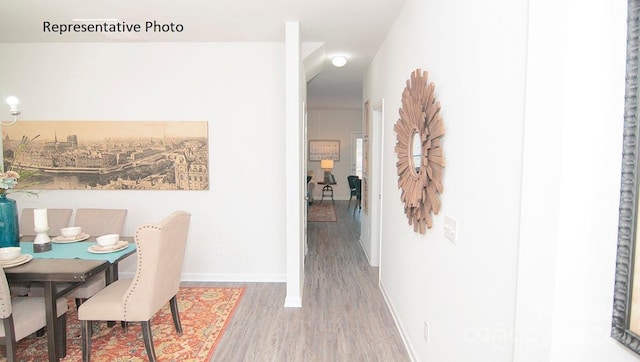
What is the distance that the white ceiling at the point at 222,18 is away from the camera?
9.33ft

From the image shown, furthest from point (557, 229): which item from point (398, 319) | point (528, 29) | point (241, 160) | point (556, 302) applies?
point (241, 160)

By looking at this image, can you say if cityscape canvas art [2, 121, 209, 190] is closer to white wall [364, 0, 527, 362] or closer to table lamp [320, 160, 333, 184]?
white wall [364, 0, 527, 362]

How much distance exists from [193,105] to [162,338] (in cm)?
241

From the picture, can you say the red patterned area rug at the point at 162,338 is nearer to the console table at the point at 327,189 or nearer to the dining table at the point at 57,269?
the dining table at the point at 57,269

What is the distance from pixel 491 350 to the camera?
135 centimetres

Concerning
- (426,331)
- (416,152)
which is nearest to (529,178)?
(416,152)

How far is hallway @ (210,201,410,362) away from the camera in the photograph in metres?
2.54

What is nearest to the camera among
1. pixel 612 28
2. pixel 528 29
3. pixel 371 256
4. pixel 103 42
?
pixel 612 28

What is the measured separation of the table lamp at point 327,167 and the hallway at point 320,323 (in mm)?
5497

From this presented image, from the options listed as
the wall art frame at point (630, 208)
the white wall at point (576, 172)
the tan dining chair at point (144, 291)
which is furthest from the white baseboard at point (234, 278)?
the wall art frame at point (630, 208)

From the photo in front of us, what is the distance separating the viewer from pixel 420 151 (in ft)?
7.32

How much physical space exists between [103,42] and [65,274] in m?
2.78

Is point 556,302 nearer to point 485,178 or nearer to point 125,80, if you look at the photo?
point 485,178

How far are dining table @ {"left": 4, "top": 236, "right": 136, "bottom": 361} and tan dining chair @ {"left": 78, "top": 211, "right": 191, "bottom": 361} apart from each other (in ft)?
0.55
